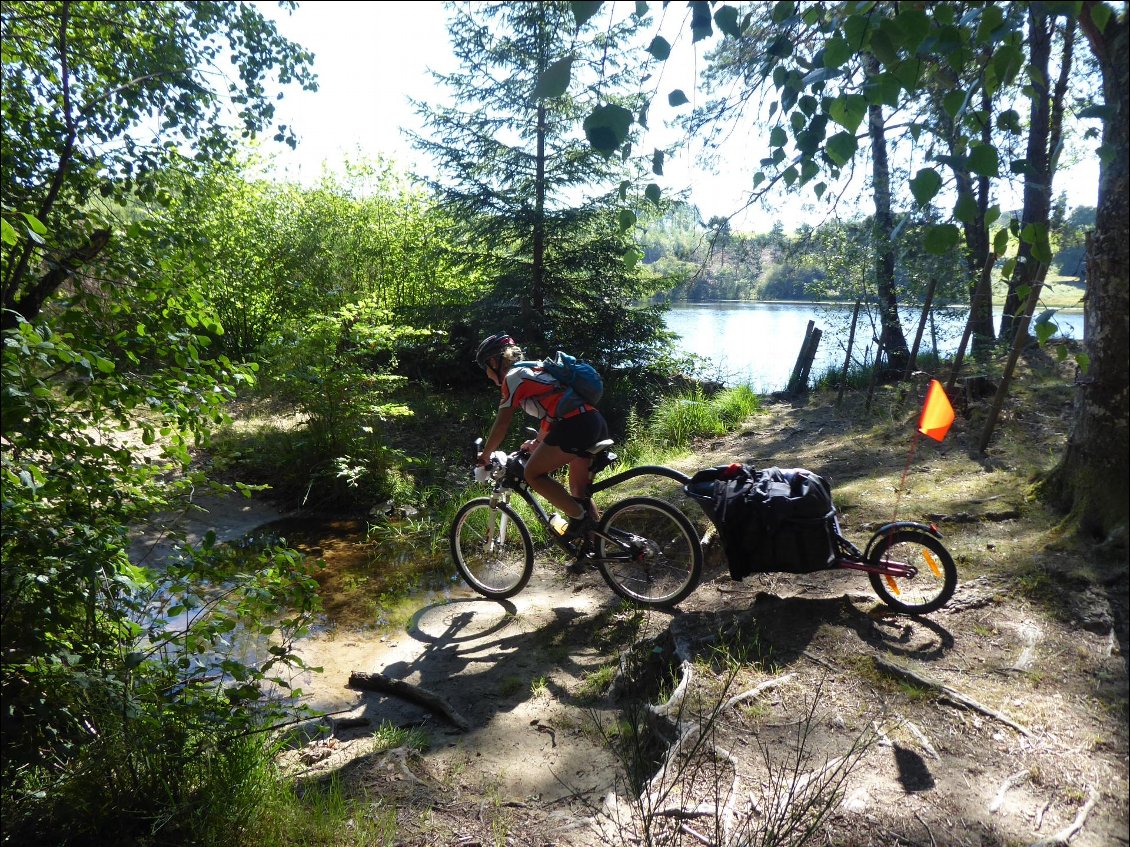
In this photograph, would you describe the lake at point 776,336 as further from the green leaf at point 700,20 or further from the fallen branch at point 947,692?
the fallen branch at point 947,692

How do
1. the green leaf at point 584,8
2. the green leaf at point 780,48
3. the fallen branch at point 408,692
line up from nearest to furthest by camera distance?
the green leaf at point 584,8, the green leaf at point 780,48, the fallen branch at point 408,692

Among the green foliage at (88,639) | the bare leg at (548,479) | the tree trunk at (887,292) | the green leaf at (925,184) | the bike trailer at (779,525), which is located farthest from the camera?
the tree trunk at (887,292)

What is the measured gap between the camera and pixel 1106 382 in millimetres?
4109

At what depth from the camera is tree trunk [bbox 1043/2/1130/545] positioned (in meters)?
3.93

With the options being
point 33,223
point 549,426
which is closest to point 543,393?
point 549,426

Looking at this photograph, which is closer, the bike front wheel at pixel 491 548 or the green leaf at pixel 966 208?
the green leaf at pixel 966 208

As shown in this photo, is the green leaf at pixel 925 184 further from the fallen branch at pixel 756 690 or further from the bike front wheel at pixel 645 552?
the bike front wheel at pixel 645 552

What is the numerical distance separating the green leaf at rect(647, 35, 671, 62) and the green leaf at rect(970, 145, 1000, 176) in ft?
2.49

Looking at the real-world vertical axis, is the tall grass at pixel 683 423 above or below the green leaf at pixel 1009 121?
below

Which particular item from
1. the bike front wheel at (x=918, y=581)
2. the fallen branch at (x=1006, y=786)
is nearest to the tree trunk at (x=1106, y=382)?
the bike front wheel at (x=918, y=581)

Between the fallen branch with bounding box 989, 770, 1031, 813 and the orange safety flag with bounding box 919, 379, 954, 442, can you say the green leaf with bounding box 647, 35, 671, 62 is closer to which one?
the fallen branch with bounding box 989, 770, 1031, 813

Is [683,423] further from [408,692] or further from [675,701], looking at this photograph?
[675,701]

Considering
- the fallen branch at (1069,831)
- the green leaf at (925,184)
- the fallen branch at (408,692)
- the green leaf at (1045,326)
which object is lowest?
the fallen branch at (408,692)

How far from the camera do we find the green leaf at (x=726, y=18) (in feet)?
5.31
